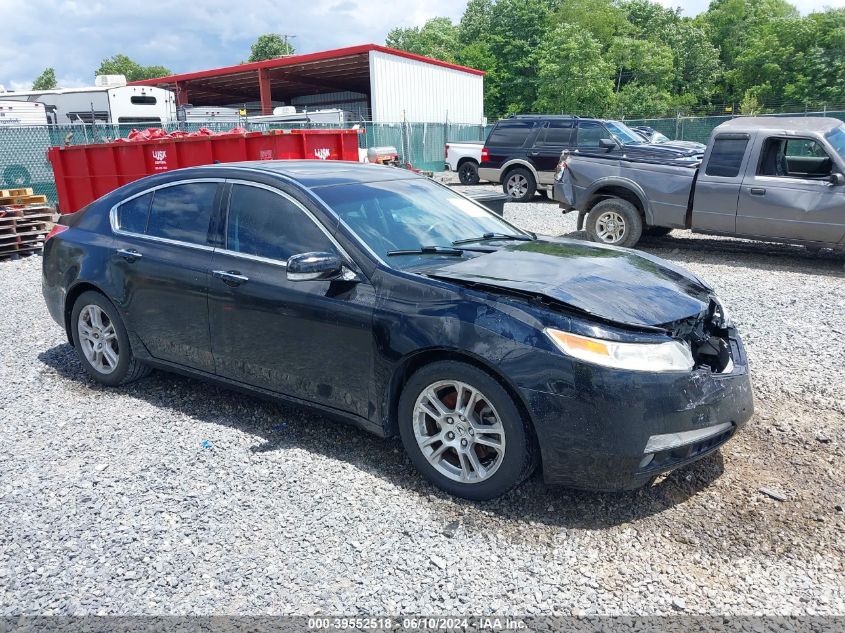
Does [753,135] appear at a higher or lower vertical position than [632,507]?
higher

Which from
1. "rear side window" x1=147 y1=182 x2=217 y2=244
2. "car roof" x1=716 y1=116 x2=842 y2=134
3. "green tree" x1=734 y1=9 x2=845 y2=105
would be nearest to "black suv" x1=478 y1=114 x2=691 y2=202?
"car roof" x1=716 y1=116 x2=842 y2=134

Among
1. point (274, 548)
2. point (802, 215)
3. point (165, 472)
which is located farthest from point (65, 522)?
point (802, 215)

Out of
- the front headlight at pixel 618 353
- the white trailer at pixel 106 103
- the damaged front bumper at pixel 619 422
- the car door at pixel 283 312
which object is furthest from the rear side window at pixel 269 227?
the white trailer at pixel 106 103

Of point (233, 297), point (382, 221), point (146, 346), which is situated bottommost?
point (146, 346)

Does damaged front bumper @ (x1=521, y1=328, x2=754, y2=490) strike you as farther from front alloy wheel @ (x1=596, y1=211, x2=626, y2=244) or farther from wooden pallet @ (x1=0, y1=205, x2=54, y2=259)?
wooden pallet @ (x1=0, y1=205, x2=54, y2=259)

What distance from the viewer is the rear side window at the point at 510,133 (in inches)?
654

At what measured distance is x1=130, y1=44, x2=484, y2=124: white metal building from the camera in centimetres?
2852

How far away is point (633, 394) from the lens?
294cm

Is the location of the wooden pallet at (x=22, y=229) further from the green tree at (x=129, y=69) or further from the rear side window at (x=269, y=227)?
the green tree at (x=129, y=69)

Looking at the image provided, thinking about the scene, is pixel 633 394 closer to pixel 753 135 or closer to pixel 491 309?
pixel 491 309

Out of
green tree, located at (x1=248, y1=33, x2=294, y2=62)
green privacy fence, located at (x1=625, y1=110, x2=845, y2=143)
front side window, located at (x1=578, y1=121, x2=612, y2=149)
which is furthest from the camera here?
green tree, located at (x1=248, y1=33, x2=294, y2=62)

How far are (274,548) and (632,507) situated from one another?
1.74 metres

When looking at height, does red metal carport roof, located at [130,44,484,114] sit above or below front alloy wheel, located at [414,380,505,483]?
above

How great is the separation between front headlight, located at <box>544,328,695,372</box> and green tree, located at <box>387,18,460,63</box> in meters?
60.2
